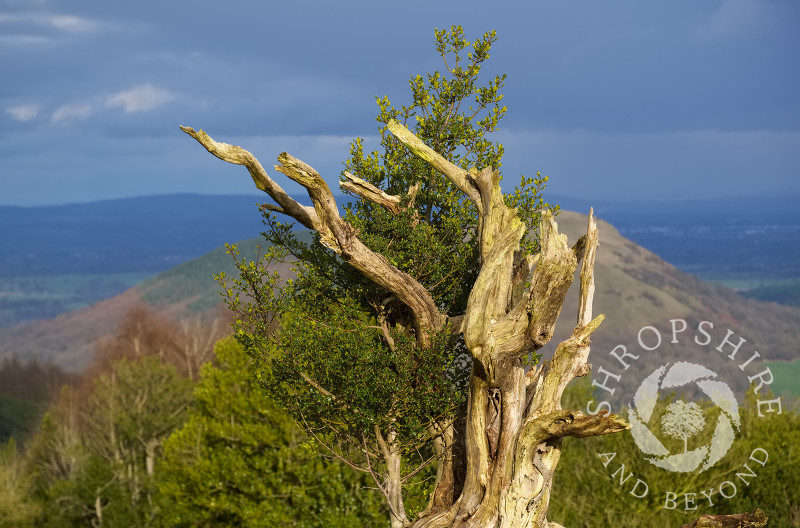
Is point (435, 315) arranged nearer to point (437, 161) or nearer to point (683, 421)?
point (437, 161)

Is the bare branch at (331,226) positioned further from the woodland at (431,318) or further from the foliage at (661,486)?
the foliage at (661,486)

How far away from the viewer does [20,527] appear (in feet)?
162

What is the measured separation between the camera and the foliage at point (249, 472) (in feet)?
114

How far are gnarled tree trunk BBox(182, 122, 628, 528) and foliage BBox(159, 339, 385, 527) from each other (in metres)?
19.5

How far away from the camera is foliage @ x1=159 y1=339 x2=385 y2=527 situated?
114ft

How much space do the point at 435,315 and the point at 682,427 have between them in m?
21.9

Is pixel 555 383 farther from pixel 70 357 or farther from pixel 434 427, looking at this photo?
pixel 70 357

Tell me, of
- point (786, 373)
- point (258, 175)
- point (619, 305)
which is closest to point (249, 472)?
point (258, 175)

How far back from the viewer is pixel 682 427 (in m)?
33.7

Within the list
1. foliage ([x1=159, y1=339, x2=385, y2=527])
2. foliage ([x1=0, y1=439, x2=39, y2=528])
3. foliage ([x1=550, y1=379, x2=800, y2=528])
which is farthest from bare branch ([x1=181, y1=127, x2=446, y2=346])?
foliage ([x1=0, y1=439, x2=39, y2=528])

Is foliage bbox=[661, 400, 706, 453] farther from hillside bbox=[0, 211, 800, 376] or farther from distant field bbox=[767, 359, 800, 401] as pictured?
distant field bbox=[767, 359, 800, 401]

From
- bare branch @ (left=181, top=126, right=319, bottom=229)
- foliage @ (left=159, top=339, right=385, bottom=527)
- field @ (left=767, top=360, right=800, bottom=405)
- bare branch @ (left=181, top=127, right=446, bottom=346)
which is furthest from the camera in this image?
field @ (left=767, top=360, right=800, bottom=405)

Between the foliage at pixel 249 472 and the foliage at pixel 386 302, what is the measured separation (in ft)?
58.9

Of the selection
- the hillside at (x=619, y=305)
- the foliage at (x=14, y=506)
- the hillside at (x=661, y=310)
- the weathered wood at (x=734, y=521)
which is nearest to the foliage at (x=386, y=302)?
the weathered wood at (x=734, y=521)
